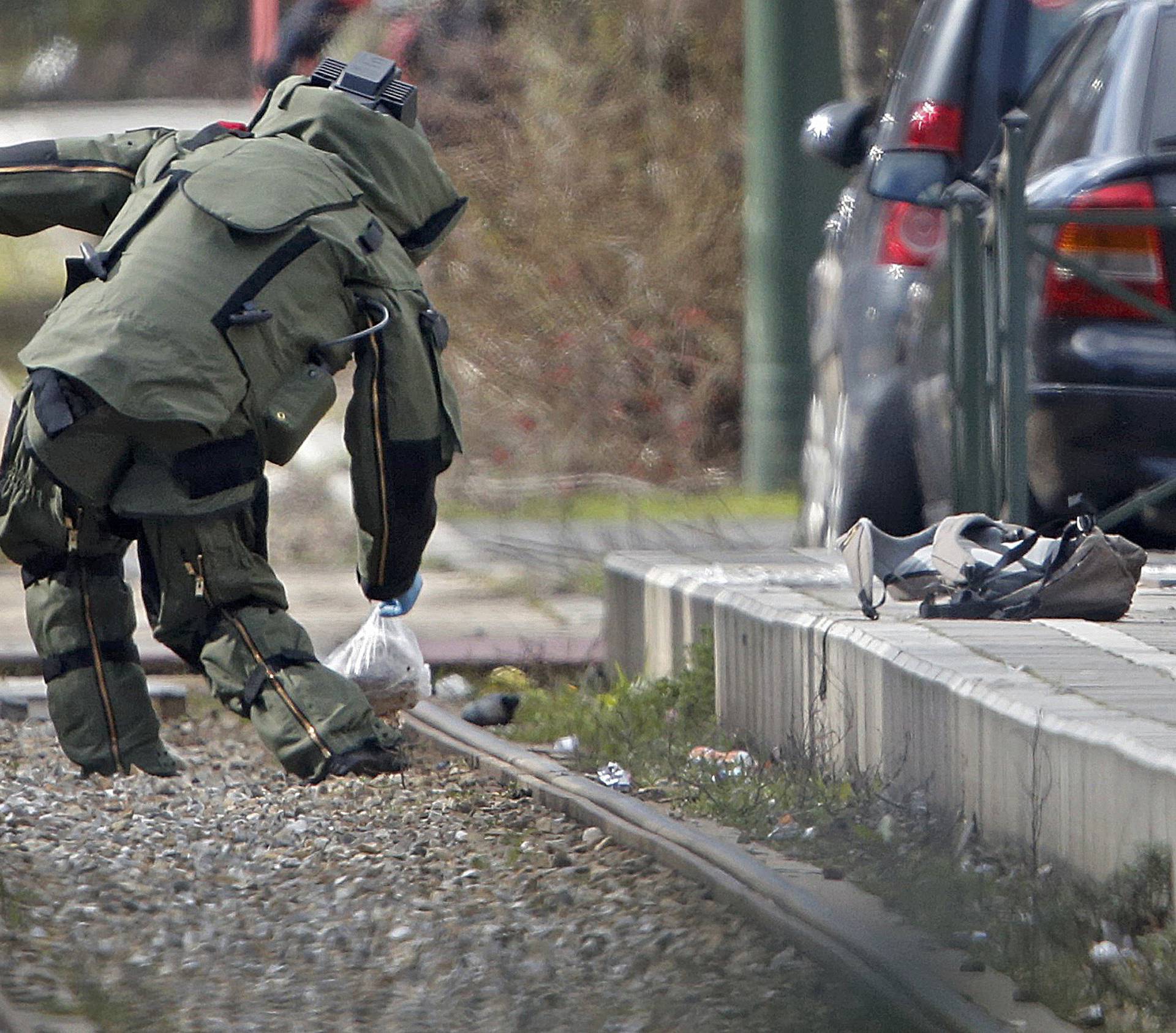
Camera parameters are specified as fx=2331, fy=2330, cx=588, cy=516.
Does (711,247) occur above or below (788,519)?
above

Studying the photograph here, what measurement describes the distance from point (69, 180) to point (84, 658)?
41.7 inches

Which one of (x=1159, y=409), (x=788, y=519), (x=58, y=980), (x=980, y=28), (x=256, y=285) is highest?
(x=980, y=28)

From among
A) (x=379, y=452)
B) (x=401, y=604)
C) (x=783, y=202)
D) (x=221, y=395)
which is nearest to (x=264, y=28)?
(x=783, y=202)

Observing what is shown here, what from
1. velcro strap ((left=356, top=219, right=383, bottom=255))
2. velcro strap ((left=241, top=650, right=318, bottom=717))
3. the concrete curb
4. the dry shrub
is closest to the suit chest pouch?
velcro strap ((left=356, top=219, right=383, bottom=255))

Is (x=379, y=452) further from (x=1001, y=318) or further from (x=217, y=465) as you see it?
(x=1001, y=318)

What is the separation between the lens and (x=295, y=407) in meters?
4.94

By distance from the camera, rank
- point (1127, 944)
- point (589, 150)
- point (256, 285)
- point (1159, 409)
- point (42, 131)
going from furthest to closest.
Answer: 1. point (42, 131)
2. point (589, 150)
3. point (1159, 409)
4. point (256, 285)
5. point (1127, 944)

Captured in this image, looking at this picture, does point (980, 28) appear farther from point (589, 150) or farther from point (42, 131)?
point (42, 131)

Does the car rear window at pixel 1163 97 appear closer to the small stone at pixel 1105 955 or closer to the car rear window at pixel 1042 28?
the car rear window at pixel 1042 28

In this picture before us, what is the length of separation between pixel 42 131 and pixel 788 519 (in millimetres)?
8196

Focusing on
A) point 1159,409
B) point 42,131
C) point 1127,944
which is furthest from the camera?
point 42,131

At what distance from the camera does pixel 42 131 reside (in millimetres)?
16688

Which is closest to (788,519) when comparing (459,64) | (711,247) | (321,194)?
(711,247)

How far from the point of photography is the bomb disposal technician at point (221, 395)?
480cm
